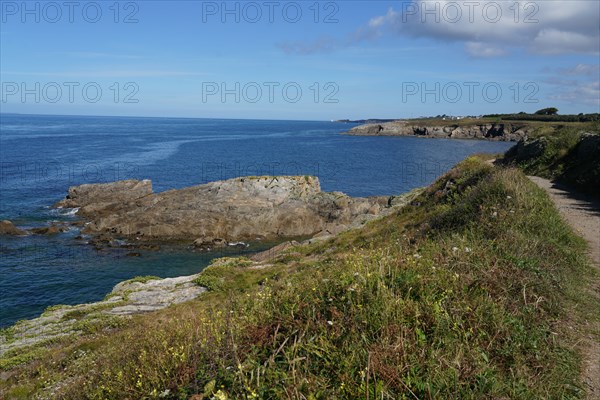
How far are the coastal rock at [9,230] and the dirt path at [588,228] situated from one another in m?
46.4

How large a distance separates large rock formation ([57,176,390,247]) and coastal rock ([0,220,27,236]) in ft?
19.3

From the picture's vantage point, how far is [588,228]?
14.5 m

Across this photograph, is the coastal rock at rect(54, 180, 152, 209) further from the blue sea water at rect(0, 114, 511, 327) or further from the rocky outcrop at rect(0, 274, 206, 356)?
the rocky outcrop at rect(0, 274, 206, 356)

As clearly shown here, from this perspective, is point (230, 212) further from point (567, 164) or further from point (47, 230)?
point (567, 164)

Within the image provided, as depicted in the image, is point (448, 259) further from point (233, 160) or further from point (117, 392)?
point (233, 160)

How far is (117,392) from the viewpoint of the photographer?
244 inches

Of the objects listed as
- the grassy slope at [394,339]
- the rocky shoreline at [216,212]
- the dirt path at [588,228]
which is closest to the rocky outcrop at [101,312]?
the grassy slope at [394,339]

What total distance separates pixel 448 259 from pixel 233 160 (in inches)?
3957

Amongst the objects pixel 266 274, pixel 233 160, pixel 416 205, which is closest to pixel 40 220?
pixel 266 274

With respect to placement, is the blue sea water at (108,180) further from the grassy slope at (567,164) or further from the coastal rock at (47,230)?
the grassy slope at (567,164)

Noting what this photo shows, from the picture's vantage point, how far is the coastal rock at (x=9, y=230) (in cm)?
4181

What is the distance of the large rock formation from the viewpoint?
4425cm

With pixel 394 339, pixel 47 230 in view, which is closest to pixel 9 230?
pixel 47 230

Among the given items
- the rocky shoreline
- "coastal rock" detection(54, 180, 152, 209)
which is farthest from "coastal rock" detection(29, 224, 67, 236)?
"coastal rock" detection(54, 180, 152, 209)
